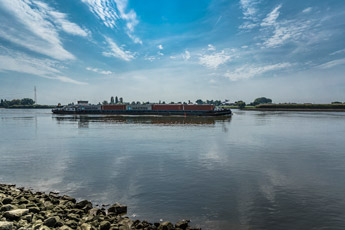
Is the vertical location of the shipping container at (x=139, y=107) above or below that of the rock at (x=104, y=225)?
above

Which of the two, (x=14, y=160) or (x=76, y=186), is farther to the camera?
(x=14, y=160)

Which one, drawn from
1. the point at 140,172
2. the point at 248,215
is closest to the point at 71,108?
the point at 140,172

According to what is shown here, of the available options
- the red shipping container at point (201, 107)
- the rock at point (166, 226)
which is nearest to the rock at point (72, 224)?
the rock at point (166, 226)

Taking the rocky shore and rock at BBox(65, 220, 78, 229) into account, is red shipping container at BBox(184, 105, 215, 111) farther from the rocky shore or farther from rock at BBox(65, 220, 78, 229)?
rock at BBox(65, 220, 78, 229)

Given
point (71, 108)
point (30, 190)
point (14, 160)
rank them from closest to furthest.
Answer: point (30, 190) → point (14, 160) → point (71, 108)

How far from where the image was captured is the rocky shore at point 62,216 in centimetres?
895

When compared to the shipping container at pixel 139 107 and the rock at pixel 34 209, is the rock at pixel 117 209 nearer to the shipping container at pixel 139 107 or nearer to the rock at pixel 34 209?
the rock at pixel 34 209

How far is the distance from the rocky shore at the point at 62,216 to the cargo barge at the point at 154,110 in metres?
97.6

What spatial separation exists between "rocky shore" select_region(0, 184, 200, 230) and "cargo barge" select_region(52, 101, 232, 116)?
97.6 meters

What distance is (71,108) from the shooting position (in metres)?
135

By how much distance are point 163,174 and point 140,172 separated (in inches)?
80.3

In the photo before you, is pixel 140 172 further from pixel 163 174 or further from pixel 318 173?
pixel 318 173

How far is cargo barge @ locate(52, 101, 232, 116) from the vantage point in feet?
360

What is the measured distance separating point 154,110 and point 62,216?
108 metres
